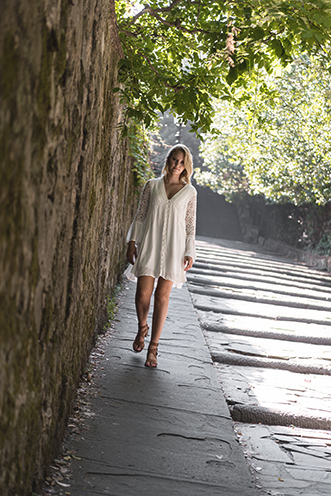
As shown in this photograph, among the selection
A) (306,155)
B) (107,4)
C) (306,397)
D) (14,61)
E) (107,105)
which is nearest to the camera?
(14,61)

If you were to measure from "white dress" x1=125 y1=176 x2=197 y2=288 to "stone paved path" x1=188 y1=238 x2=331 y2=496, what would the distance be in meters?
1.09

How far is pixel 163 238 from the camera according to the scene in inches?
167

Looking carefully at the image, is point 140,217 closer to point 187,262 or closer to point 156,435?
point 187,262

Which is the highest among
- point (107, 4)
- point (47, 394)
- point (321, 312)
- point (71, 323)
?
point (107, 4)

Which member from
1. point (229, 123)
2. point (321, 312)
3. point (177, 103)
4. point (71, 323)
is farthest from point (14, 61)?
point (229, 123)

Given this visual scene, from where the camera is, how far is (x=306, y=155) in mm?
16391

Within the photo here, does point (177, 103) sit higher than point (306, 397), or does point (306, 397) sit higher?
point (177, 103)

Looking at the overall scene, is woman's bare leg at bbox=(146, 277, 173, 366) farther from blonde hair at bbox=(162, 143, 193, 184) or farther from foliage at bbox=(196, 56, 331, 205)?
foliage at bbox=(196, 56, 331, 205)

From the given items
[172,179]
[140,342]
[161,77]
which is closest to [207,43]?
[161,77]

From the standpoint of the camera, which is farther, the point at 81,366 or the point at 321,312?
the point at 321,312

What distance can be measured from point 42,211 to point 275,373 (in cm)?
392

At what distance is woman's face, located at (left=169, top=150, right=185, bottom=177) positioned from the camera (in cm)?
430

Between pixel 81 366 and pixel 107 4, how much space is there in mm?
2223

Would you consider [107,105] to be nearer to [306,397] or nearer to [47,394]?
[47,394]
